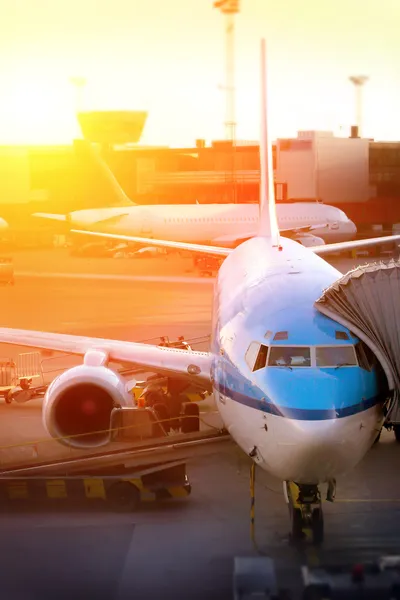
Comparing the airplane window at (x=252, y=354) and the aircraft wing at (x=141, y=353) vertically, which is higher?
the airplane window at (x=252, y=354)

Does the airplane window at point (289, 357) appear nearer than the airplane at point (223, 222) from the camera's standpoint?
Yes

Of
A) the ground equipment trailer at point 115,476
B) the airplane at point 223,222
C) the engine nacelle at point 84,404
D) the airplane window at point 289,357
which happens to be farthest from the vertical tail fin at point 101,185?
the airplane window at point 289,357

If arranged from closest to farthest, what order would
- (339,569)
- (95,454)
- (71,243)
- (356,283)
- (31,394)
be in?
(339,569) < (356,283) < (95,454) < (31,394) < (71,243)

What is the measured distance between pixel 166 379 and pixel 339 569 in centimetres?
1084

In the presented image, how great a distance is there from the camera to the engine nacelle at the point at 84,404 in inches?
754

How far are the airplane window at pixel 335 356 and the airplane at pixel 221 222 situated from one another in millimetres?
56160

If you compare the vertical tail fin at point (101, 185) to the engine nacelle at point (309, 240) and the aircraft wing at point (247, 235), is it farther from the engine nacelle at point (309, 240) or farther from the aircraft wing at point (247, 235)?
the engine nacelle at point (309, 240)

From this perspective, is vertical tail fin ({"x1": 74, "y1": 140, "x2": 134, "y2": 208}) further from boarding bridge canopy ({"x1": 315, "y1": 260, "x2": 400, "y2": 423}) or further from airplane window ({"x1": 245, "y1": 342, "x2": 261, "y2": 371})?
airplane window ({"x1": 245, "y1": 342, "x2": 261, "y2": 371})

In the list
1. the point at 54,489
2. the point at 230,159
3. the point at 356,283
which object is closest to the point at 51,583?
the point at 54,489

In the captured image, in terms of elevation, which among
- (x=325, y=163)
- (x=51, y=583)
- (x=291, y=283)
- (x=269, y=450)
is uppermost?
(x=325, y=163)

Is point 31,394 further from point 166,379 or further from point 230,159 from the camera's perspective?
point 230,159

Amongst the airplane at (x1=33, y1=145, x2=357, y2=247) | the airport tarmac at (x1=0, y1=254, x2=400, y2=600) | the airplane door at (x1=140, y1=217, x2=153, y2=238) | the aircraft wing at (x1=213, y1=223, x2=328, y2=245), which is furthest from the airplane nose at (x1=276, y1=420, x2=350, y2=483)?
the airplane door at (x1=140, y1=217, x2=153, y2=238)

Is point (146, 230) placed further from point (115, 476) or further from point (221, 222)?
point (115, 476)

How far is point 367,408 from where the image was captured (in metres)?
14.0
